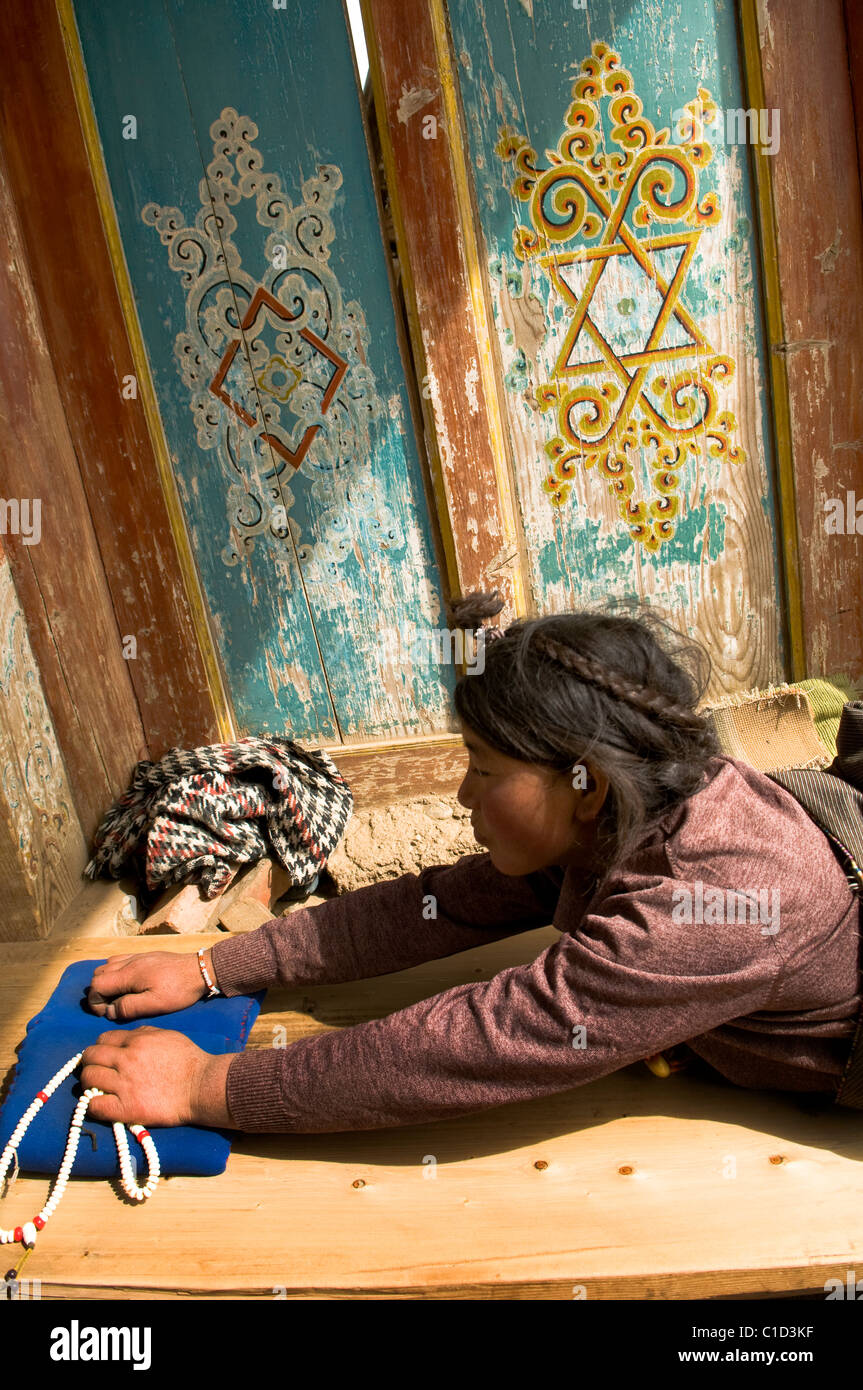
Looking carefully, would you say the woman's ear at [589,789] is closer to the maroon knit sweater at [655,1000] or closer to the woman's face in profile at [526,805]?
the woman's face in profile at [526,805]

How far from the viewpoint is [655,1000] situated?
1.46 metres

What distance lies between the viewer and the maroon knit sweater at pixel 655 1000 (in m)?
1.45

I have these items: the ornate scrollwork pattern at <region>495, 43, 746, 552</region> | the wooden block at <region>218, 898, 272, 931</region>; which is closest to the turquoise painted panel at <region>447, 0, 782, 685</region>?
the ornate scrollwork pattern at <region>495, 43, 746, 552</region>

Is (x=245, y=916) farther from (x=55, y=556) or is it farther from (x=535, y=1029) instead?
(x=535, y=1029)

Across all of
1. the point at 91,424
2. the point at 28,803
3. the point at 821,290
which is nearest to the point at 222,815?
the point at 28,803

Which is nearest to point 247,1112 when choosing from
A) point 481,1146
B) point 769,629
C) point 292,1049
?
point 292,1049

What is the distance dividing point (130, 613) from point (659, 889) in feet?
7.69

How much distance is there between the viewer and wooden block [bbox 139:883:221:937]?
276cm

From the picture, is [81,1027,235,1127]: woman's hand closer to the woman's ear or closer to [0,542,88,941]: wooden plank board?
the woman's ear

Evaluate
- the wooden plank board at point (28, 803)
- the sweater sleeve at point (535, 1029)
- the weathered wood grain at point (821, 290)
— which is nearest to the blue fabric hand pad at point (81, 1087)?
the sweater sleeve at point (535, 1029)

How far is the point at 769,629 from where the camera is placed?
3361 millimetres

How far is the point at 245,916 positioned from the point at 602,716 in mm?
1590

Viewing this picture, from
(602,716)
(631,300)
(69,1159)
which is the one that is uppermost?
(631,300)

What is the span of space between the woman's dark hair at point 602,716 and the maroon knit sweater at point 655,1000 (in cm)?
5
